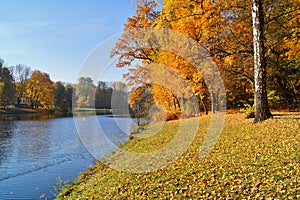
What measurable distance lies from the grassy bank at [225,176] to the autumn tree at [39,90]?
5647 centimetres

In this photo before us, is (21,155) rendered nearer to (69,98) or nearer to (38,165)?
(38,165)

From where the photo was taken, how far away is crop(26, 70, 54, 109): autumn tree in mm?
60281

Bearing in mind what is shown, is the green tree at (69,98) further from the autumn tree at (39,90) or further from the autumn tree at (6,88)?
the autumn tree at (6,88)

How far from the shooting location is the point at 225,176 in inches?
214

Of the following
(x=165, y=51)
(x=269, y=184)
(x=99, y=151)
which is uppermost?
(x=165, y=51)

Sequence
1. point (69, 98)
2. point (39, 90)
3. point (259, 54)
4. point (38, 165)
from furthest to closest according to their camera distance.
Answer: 1. point (69, 98)
2. point (39, 90)
3. point (38, 165)
4. point (259, 54)

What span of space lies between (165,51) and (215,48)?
411 centimetres

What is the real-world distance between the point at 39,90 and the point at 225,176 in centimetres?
6201

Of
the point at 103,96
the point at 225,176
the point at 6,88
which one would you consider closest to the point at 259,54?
the point at 225,176

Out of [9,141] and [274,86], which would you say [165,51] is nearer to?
[274,86]

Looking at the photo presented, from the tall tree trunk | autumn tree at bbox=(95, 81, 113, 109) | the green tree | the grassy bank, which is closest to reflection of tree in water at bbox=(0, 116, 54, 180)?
the grassy bank

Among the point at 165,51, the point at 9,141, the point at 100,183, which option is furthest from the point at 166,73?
the point at 9,141

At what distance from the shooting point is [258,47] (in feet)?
33.0

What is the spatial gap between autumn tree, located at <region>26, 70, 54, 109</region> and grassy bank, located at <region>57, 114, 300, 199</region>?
185 feet
